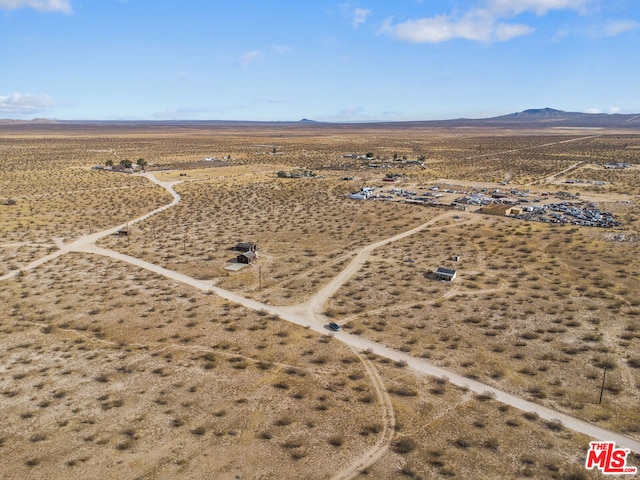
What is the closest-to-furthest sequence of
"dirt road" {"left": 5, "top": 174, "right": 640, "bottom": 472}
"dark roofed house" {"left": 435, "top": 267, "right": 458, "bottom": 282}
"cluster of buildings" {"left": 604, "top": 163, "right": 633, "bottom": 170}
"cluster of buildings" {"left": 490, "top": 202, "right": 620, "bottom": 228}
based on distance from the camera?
"dirt road" {"left": 5, "top": 174, "right": 640, "bottom": 472}, "dark roofed house" {"left": 435, "top": 267, "right": 458, "bottom": 282}, "cluster of buildings" {"left": 490, "top": 202, "right": 620, "bottom": 228}, "cluster of buildings" {"left": 604, "top": 163, "right": 633, "bottom": 170}

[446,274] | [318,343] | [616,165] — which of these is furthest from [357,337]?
[616,165]

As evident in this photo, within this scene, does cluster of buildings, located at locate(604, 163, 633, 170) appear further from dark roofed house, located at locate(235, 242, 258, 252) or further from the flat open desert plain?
dark roofed house, located at locate(235, 242, 258, 252)

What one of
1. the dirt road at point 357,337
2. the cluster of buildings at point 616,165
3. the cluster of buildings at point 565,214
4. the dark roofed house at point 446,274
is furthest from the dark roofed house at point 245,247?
the cluster of buildings at point 616,165

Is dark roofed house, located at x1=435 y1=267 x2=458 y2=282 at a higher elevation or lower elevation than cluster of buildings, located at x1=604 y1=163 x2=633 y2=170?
lower

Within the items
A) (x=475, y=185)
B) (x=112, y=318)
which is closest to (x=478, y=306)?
(x=112, y=318)

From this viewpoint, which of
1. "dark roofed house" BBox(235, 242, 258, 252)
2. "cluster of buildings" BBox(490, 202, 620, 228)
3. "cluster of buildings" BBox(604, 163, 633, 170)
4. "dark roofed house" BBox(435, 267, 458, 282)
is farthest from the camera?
"cluster of buildings" BBox(604, 163, 633, 170)

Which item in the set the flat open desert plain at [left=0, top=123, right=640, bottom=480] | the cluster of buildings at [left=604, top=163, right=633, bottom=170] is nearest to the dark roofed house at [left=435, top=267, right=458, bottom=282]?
the flat open desert plain at [left=0, top=123, right=640, bottom=480]

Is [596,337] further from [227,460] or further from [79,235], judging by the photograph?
[79,235]

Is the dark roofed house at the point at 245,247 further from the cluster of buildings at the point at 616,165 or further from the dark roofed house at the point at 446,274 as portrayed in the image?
the cluster of buildings at the point at 616,165
